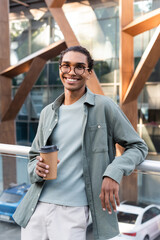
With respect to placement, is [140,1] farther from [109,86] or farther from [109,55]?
[109,86]

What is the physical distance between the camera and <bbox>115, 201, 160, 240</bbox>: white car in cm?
245

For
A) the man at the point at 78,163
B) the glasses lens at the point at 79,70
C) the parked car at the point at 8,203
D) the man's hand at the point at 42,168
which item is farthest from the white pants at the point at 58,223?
the glasses lens at the point at 79,70

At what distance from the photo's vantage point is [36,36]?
12.4 metres

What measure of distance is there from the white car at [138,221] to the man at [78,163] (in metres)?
0.46

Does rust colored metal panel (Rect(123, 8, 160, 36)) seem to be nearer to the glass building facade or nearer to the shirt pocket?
the glass building facade

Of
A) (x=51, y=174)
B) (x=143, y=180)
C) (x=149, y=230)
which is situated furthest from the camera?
(x=149, y=230)

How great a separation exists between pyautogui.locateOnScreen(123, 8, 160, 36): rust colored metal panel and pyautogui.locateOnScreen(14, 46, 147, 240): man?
5.20 metres

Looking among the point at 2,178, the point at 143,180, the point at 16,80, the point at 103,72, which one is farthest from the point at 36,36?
the point at 143,180

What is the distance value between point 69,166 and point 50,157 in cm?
21

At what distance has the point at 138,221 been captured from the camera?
3.56 metres

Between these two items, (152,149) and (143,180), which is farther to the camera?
(152,149)

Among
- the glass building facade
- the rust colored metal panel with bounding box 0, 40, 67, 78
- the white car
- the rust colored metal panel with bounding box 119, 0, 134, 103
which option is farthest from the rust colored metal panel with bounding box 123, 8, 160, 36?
the white car

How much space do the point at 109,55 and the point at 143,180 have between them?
30.5 feet

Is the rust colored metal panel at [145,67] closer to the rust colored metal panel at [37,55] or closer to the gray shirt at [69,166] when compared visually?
the rust colored metal panel at [37,55]
